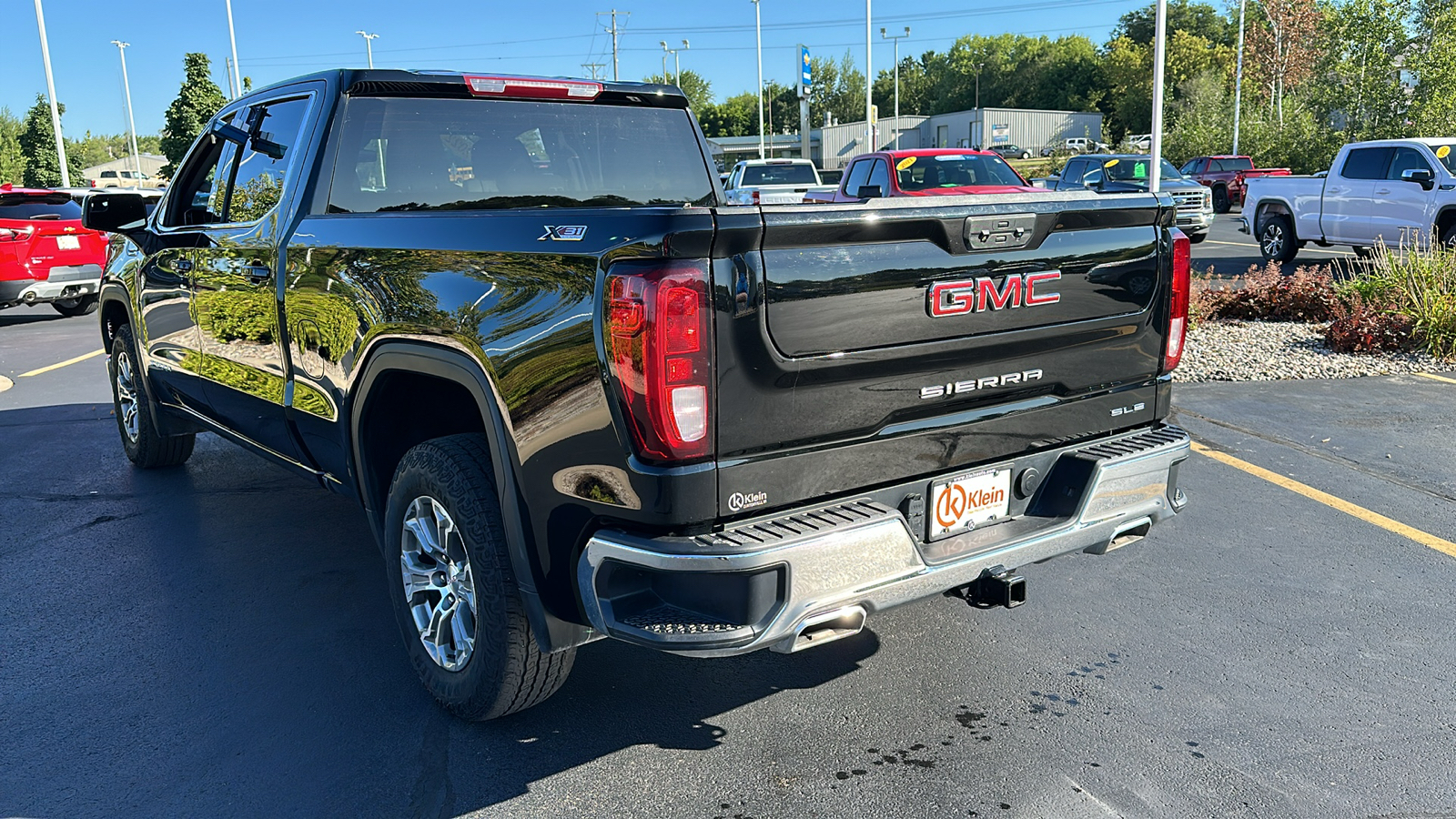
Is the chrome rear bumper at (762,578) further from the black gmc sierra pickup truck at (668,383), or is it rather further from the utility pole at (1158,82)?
the utility pole at (1158,82)

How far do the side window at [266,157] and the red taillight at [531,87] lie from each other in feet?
2.11

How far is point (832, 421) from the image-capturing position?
2801mm

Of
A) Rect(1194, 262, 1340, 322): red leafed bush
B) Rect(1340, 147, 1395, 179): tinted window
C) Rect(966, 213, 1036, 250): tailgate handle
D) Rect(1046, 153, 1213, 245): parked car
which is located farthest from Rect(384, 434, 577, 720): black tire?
Rect(1046, 153, 1213, 245): parked car

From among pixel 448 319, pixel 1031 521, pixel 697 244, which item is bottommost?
pixel 1031 521

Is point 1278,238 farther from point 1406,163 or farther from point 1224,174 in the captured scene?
point 1224,174

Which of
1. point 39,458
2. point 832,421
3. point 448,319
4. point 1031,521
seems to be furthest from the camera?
point 39,458

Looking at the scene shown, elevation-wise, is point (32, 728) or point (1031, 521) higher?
point (1031, 521)

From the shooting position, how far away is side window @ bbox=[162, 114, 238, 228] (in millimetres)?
4727

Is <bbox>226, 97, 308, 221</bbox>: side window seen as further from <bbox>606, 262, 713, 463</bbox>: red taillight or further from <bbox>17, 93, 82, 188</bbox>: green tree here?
<bbox>17, 93, 82, 188</bbox>: green tree

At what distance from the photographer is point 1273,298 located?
10.8m

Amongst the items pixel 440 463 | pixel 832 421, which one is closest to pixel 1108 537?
pixel 832 421

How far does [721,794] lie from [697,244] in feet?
4.84

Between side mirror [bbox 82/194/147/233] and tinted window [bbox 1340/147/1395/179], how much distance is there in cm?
1634

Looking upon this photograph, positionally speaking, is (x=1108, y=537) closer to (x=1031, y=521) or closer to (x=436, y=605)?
(x=1031, y=521)
